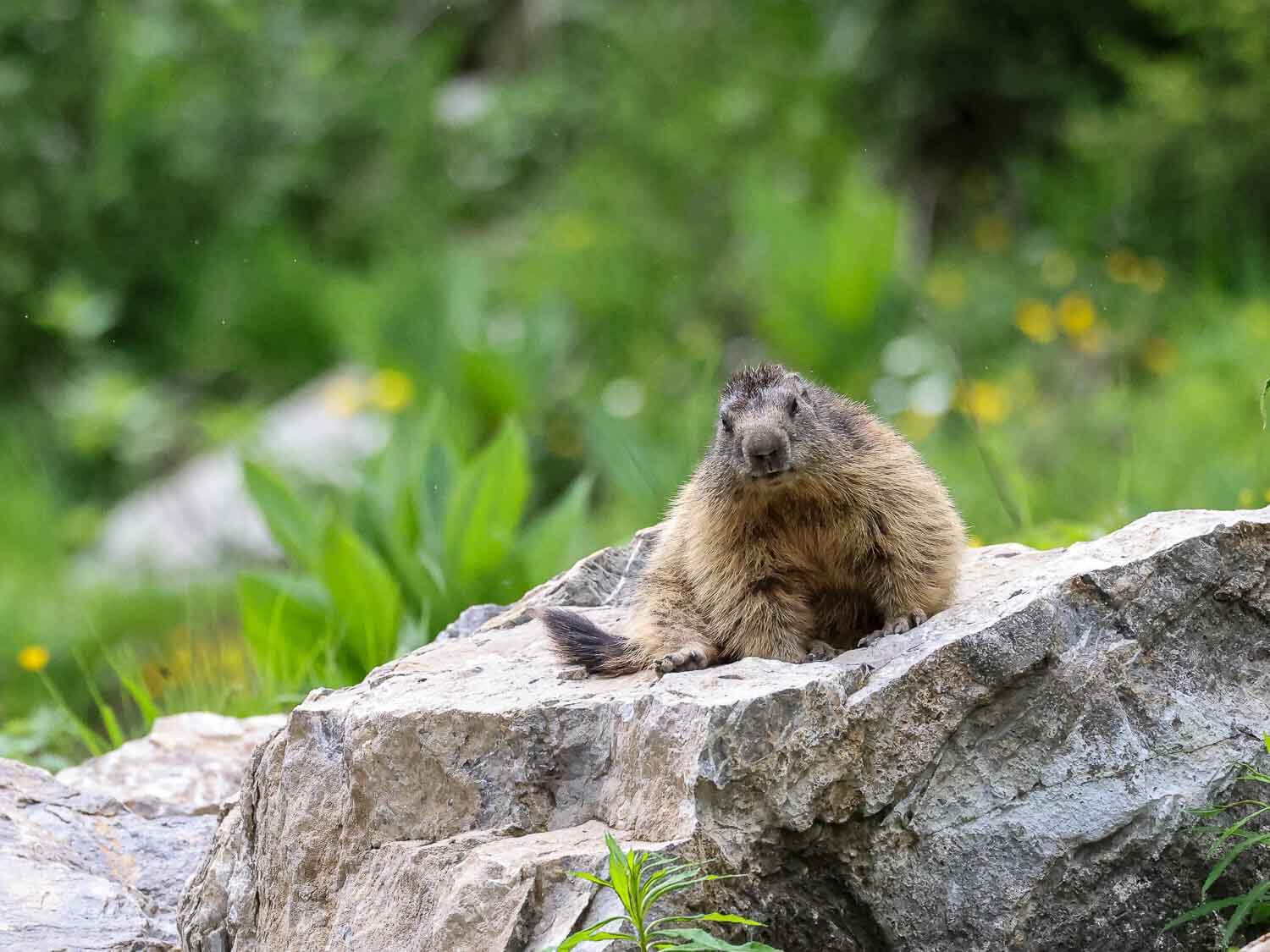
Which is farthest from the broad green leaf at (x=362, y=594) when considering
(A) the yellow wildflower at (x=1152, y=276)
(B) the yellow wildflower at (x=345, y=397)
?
(A) the yellow wildflower at (x=1152, y=276)

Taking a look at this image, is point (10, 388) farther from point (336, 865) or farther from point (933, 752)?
point (933, 752)

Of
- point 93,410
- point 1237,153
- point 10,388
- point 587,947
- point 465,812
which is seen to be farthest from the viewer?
point 10,388

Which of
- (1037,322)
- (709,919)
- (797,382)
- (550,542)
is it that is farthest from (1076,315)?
(709,919)

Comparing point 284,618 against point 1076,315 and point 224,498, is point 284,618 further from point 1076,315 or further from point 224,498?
point 1076,315

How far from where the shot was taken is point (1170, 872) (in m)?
2.97

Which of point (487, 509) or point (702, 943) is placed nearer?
point (702, 943)

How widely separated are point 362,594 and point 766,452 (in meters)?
2.17

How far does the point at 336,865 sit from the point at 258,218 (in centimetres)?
891

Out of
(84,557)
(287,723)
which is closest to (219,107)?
(84,557)

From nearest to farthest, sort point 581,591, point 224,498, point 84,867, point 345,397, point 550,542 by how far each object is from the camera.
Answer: point 84,867 → point 581,591 → point 550,542 → point 345,397 → point 224,498

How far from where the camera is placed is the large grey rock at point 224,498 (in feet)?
27.7

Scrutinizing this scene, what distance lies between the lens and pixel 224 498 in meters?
9.35

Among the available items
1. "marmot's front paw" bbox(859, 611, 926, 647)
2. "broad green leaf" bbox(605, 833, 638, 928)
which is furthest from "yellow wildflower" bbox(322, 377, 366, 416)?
"broad green leaf" bbox(605, 833, 638, 928)

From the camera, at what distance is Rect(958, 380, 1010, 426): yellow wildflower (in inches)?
288
